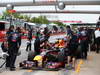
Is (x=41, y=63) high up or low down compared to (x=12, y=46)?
down

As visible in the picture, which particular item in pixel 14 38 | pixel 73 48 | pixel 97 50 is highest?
pixel 14 38

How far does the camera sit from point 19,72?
40.4ft

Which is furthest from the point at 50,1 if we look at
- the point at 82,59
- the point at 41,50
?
the point at 41,50

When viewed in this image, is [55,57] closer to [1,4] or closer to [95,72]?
[95,72]

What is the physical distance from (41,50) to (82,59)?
425 cm

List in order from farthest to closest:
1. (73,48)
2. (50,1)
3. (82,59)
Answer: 1. (50,1)
2. (82,59)
3. (73,48)

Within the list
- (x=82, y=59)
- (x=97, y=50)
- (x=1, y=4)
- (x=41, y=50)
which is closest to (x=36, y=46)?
(x=41, y=50)

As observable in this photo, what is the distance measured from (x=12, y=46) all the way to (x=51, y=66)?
178 cm

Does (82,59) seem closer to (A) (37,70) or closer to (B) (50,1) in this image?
(A) (37,70)

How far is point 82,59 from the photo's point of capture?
17828 mm

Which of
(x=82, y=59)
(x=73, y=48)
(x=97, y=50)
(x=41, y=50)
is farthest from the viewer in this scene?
(x=97, y=50)

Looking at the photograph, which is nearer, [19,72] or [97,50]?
[19,72]

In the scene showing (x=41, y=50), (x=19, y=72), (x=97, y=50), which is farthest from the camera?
(x=97, y=50)

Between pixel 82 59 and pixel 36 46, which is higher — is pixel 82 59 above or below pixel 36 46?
below
